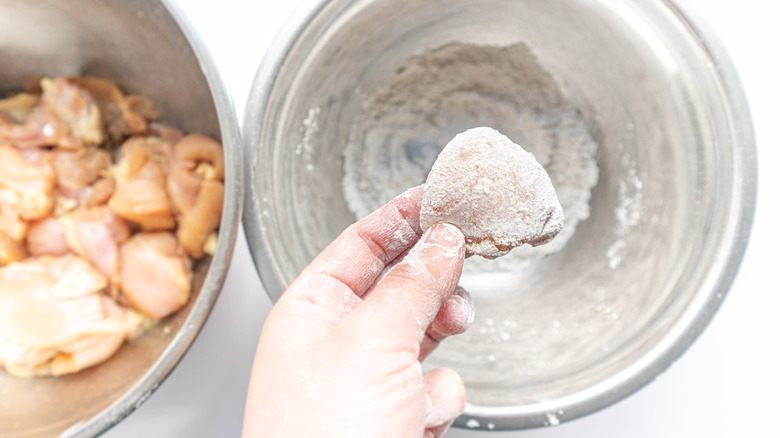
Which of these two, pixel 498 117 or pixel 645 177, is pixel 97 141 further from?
pixel 645 177

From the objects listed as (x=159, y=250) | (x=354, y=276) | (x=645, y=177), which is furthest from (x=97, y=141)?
(x=645, y=177)

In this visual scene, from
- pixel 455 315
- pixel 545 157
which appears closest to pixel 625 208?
pixel 545 157

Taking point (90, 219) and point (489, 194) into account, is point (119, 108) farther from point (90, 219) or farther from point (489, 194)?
point (489, 194)

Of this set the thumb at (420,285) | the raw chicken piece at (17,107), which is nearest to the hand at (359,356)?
the thumb at (420,285)

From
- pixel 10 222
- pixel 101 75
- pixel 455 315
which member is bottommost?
pixel 455 315

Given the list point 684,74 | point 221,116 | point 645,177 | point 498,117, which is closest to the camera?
point 221,116

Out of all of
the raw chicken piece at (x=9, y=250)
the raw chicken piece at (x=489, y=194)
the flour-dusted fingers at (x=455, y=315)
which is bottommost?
the flour-dusted fingers at (x=455, y=315)

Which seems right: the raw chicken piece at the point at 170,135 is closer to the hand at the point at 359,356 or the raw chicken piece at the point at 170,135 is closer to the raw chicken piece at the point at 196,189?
the raw chicken piece at the point at 196,189
